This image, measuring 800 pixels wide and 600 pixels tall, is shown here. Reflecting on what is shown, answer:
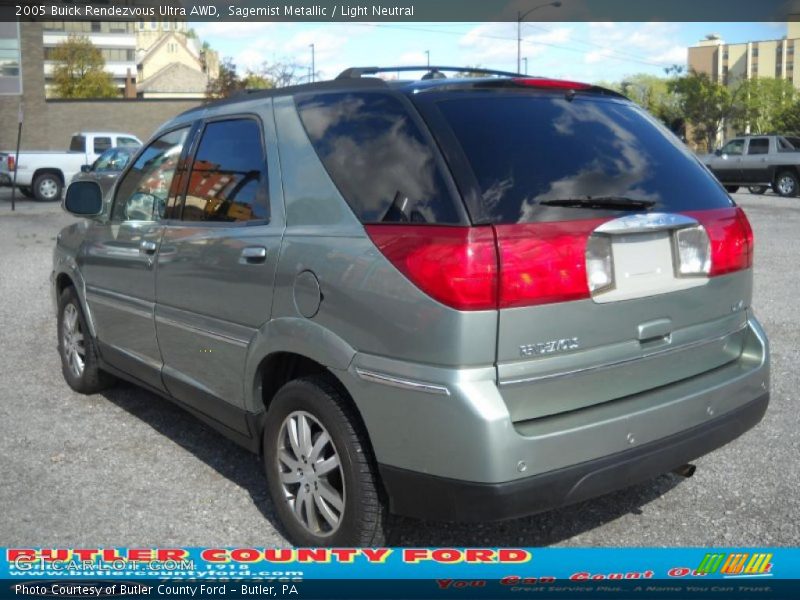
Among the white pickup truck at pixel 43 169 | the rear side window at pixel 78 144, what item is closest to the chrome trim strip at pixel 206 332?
the white pickup truck at pixel 43 169

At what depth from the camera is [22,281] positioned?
10.9m

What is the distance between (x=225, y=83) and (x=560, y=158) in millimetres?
56732

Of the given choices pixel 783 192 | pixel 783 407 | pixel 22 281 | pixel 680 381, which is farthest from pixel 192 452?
pixel 783 192

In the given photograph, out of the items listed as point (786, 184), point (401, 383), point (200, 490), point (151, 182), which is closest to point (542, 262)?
point (401, 383)

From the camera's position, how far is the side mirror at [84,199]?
5.23 m

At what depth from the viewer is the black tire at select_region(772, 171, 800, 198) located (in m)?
25.9

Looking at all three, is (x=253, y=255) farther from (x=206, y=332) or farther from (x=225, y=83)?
(x=225, y=83)

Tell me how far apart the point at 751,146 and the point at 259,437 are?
85.4 feet

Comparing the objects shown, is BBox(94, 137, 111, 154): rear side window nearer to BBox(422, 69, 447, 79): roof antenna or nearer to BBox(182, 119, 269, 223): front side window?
BBox(182, 119, 269, 223): front side window

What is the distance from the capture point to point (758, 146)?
26.6 metres

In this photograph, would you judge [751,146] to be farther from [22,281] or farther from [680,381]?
[680,381]

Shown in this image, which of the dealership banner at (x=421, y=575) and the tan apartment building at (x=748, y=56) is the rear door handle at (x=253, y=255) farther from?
the tan apartment building at (x=748, y=56)

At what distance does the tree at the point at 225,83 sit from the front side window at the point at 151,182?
5140 cm

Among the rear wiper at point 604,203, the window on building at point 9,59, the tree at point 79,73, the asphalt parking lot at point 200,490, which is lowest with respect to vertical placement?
the asphalt parking lot at point 200,490
